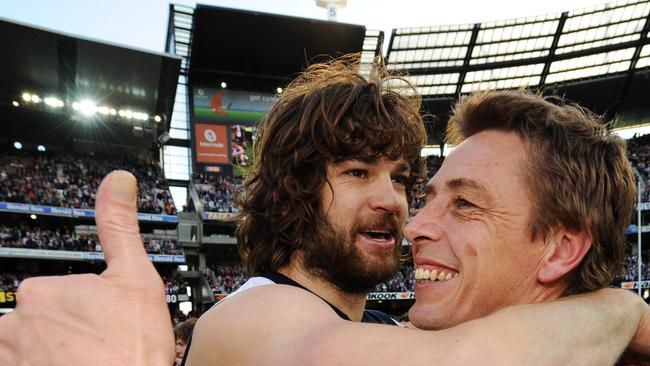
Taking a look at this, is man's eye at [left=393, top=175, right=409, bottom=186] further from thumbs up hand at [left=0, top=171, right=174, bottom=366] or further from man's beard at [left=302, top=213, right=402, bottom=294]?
thumbs up hand at [left=0, top=171, right=174, bottom=366]

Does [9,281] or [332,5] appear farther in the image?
[332,5]

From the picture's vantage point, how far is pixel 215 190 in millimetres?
41250

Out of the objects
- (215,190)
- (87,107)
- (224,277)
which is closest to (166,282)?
(224,277)

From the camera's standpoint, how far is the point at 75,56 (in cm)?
3353

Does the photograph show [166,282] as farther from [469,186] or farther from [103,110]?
[469,186]

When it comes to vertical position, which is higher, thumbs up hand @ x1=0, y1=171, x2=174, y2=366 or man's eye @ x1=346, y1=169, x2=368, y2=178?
man's eye @ x1=346, y1=169, x2=368, y2=178

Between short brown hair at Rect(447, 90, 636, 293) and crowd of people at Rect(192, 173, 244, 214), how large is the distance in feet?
126

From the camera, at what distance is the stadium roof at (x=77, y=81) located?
105 ft

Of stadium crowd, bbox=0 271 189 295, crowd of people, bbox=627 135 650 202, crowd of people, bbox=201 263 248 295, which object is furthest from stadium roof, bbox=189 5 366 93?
crowd of people, bbox=627 135 650 202

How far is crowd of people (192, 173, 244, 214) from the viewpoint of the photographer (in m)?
40.3

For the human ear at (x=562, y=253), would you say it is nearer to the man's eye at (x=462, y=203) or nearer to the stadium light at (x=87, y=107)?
the man's eye at (x=462, y=203)

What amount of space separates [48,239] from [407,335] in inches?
1402

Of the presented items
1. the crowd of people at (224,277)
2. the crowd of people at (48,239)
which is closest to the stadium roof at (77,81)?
the crowd of people at (48,239)

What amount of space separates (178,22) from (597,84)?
1258 inches
